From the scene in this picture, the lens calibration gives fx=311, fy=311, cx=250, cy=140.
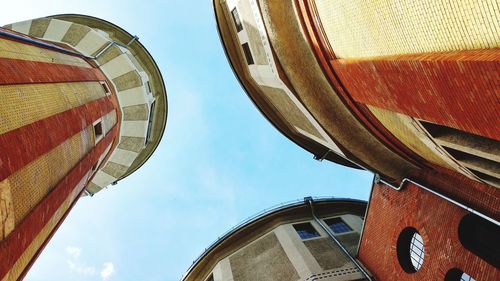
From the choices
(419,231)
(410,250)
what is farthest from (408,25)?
(410,250)

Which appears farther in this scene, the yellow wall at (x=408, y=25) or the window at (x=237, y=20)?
the window at (x=237, y=20)

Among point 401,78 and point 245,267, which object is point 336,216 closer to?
point 245,267

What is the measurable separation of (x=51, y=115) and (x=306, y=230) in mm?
11948

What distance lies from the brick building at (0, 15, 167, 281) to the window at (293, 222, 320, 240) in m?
9.46

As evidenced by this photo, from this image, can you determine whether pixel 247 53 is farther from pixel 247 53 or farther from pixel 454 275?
pixel 454 275

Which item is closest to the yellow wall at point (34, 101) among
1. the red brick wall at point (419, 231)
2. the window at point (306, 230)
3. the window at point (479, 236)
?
the window at point (306, 230)

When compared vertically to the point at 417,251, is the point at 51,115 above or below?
above

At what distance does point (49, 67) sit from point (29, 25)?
7602mm

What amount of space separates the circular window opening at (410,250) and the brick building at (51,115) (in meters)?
10.8

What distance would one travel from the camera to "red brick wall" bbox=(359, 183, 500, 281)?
8.45 metres

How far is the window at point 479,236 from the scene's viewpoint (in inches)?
339

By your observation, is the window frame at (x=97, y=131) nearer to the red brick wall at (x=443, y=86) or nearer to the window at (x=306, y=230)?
the red brick wall at (x=443, y=86)

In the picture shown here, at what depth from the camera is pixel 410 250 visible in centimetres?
1089

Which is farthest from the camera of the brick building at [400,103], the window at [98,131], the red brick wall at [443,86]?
the window at [98,131]
